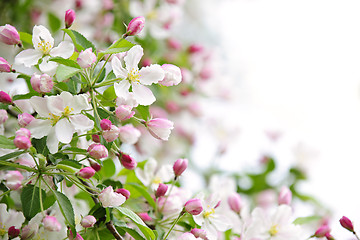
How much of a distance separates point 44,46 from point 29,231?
0.25 metres

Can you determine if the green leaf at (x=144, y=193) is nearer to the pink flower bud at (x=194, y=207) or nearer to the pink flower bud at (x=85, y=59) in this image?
the pink flower bud at (x=194, y=207)

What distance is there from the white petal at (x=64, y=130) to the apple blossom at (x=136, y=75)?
0.27ft

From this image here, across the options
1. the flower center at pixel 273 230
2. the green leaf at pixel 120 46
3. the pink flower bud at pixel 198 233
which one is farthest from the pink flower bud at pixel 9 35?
the flower center at pixel 273 230

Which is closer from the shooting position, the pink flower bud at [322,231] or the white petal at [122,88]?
the white petal at [122,88]

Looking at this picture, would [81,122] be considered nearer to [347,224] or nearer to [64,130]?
[64,130]

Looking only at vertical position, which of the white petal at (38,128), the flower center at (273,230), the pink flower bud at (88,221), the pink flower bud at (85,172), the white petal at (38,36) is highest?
the white petal at (38,36)

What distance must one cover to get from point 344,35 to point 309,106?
20.2 inches

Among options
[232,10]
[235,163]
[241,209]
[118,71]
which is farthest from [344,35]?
[118,71]

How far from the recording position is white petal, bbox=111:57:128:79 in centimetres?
62

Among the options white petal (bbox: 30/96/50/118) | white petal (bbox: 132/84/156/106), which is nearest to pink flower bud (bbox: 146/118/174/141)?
white petal (bbox: 132/84/156/106)

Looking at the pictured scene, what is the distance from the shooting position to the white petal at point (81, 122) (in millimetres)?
588

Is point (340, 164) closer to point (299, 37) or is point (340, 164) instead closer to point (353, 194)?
point (353, 194)

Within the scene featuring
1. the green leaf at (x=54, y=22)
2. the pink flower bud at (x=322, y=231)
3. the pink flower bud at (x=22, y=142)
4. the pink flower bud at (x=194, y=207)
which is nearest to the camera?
the pink flower bud at (x=22, y=142)

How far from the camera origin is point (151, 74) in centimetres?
63
